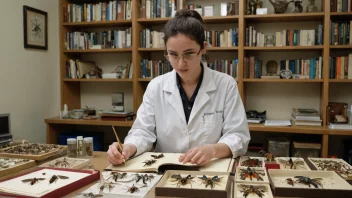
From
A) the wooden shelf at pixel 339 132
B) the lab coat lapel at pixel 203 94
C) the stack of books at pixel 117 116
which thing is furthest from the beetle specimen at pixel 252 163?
the stack of books at pixel 117 116

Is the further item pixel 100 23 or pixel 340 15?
pixel 100 23

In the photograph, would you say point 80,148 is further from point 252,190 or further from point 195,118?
point 252,190

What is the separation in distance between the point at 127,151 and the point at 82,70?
254 cm

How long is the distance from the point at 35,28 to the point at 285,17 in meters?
Result: 2.53

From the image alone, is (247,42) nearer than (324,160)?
No

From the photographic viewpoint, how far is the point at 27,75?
3314 mm

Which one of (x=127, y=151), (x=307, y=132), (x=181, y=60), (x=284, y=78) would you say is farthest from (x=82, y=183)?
(x=284, y=78)

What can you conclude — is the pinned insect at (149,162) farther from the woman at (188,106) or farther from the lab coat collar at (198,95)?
the lab coat collar at (198,95)

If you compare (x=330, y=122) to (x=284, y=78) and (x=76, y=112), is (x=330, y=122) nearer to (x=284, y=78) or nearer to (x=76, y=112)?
(x=284, y=78)

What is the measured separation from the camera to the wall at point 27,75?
9.96 feet

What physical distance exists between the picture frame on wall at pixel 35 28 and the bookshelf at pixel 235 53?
218 millimetres

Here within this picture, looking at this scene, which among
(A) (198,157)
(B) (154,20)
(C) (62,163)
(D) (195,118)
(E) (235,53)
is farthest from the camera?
(E) (235,53)

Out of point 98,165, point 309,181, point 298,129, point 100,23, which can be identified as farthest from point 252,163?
point 100,23

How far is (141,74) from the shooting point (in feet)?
11.6
